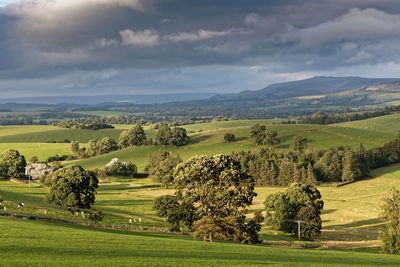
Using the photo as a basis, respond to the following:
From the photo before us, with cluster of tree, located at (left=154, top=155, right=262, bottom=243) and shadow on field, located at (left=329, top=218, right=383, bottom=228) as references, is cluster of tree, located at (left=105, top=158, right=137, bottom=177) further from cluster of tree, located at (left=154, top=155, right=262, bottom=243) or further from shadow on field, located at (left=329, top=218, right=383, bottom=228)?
cluster of tree, located at (left=154, top=155, right=262, bottom=243)

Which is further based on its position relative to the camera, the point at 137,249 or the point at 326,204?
the point at 326,204

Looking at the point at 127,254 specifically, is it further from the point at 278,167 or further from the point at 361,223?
the point at 278,167

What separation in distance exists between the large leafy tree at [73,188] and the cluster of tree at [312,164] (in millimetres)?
78352

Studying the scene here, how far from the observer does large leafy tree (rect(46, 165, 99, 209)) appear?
260 ft

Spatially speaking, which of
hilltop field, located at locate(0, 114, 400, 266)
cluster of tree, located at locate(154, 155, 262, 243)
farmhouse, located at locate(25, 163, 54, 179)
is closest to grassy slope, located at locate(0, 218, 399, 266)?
hilltop field, located at locate(0, 114, 400, 266)

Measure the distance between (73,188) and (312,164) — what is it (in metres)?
118

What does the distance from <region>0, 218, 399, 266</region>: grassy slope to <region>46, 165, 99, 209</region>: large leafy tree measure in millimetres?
33745

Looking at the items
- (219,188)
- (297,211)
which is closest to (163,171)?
(297,211)

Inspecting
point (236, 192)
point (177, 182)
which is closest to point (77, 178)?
point (177, 182)

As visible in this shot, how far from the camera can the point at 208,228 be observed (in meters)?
53.4

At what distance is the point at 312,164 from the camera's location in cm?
16850

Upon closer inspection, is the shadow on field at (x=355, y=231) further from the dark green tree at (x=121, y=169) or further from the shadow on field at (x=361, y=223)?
the dark green tree at (x=121, y=169)

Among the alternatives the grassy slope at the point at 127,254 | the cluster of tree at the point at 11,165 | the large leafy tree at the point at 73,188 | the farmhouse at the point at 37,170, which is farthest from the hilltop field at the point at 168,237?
the farmhouse at the point at 37,170

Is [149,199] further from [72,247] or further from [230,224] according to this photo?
[72,247]
